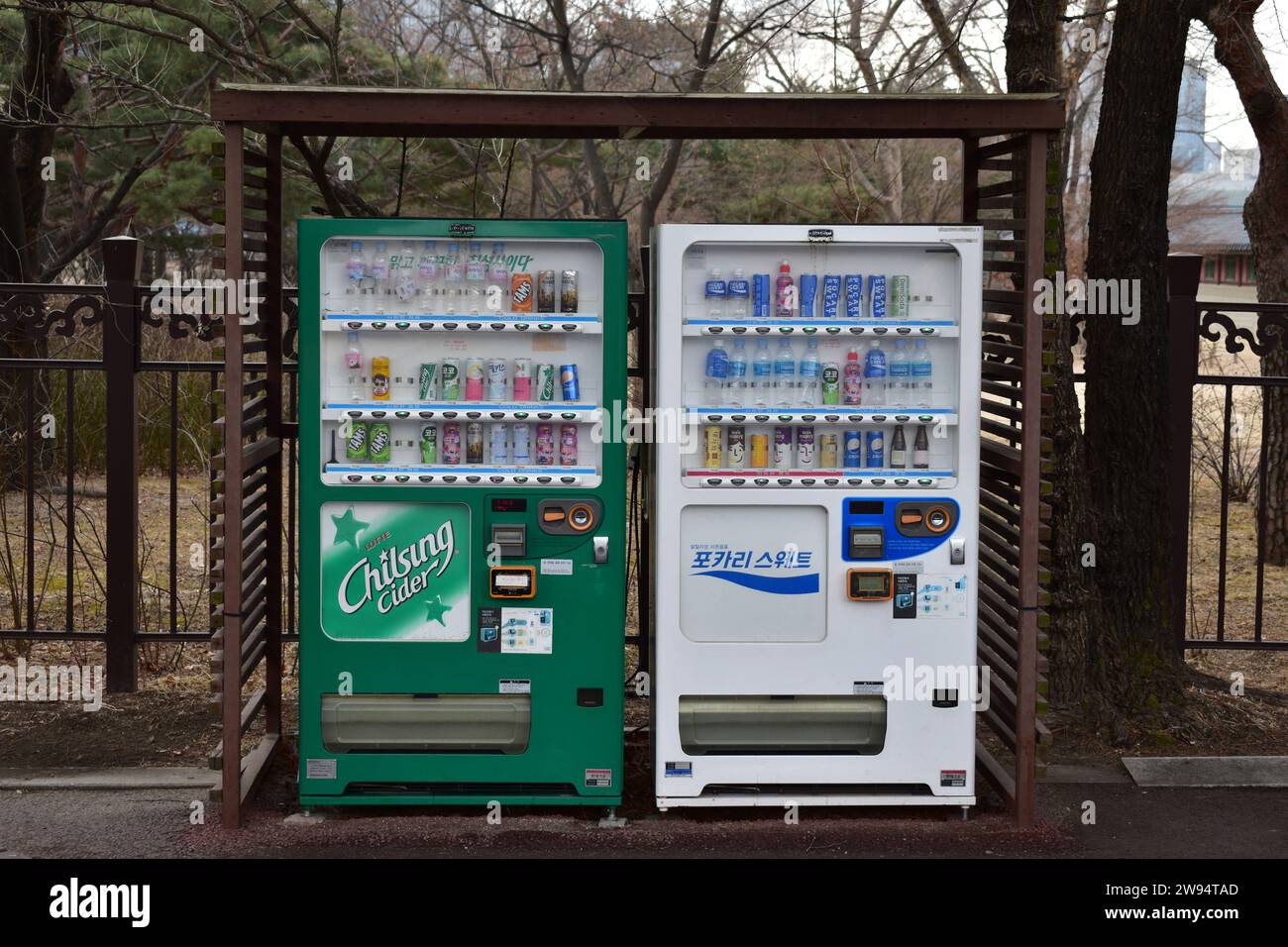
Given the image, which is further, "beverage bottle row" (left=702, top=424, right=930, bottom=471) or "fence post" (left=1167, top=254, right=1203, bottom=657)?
"fence post" (left=1167, top=254, right=1203, bottom=657)

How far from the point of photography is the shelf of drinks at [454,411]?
518 cm

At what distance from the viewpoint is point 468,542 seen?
5.33 meters

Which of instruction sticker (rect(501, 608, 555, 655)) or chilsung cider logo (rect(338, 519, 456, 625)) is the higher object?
chilsung cider logo (rect(338, 519, 456, 625))

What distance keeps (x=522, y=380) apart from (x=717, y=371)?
78 centimetres

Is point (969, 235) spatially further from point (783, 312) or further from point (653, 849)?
point (653, 849)

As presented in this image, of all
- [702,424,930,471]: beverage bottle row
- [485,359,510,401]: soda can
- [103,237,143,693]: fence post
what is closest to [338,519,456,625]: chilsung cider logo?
[485,359,510,401]: soda can

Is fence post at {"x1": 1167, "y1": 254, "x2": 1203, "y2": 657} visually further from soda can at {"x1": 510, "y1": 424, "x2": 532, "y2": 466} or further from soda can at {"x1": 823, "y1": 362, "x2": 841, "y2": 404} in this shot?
soda can at {"x1": 510, "y1": 424, "x2": 532, "y2": 466}

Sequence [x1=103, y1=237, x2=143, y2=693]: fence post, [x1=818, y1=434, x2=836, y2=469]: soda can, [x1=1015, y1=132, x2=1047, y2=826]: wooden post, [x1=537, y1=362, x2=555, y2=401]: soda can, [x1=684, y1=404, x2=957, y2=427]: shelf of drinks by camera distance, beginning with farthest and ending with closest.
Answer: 1. [x1=103, y1=237, x2=143, y2=693]: fence post
2. [x1=818, y1=434, x2=836, y2=469]: soda can
3. [x1=537, y1=362, x2=555, y2=401]: soda can
4. [x1=684, y1=404, x2=957, y2=427]: shelf of drinks
5. [x1=1015, y1=132, x2=1047, y2=826]: wooden post

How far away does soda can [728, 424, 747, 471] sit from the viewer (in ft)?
17.7

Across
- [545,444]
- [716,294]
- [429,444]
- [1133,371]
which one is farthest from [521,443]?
[1133,371]

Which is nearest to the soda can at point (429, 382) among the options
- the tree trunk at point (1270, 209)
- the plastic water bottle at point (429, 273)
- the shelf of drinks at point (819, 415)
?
the plastic water bottle at point (429, 273)

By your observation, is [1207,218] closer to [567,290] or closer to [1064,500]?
[1064,500]

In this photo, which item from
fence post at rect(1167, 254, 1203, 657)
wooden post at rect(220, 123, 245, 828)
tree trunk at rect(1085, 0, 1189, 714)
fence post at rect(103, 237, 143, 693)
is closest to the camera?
Result: wooden post at rect(220, 123, 245, 828)

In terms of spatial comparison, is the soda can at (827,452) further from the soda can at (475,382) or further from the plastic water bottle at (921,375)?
the soda can at (475,382)
